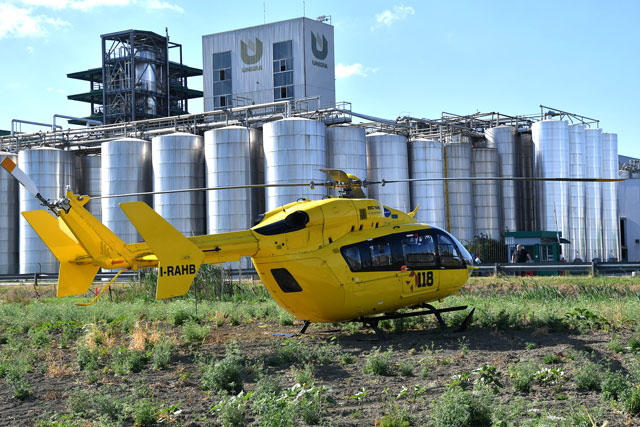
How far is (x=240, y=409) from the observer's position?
9.05 metres

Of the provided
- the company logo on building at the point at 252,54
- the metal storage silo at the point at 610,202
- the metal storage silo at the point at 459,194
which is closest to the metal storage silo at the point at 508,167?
the metal storage silo at the point at 459,194

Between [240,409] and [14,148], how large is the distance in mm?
47499

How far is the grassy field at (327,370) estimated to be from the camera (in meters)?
8.89

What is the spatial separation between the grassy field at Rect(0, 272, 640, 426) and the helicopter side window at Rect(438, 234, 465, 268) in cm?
124

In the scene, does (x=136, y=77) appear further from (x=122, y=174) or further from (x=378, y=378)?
(x=378, y=378)

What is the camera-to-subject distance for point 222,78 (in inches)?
2758

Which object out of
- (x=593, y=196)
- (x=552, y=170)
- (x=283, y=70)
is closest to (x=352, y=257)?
(x=552, y=170)

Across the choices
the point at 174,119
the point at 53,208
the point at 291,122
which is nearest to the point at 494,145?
the point at 291,122

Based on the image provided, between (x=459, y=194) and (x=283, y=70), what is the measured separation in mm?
26296

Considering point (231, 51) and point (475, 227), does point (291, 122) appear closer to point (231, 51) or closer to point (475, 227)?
point (475, 227)

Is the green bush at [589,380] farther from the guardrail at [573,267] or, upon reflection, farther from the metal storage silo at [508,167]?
the metal storage silo at [508,167]

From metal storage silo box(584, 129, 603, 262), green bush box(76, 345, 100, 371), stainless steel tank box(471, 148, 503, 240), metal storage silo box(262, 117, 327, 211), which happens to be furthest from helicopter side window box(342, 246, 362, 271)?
metal storage silo box(584, 129, 603, 262)

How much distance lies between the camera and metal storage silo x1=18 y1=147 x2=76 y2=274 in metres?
44.8

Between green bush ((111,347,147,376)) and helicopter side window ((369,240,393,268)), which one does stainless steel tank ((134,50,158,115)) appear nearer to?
helicopter side window ((369,240,393,268))
